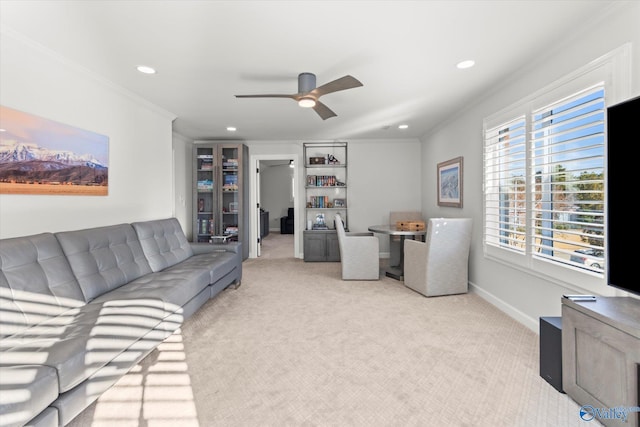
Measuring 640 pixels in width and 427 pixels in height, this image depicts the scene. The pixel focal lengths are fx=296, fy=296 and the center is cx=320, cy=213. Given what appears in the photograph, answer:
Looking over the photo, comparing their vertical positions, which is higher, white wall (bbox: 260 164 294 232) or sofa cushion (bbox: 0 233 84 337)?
white wall (bbox: 260 164 294 232)

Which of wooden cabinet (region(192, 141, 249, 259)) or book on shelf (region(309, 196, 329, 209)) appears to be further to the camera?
book on shelf (region(309, 196, 329, 209))

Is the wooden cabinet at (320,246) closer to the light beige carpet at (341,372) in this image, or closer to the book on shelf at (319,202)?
the book on shelf at (319,202)

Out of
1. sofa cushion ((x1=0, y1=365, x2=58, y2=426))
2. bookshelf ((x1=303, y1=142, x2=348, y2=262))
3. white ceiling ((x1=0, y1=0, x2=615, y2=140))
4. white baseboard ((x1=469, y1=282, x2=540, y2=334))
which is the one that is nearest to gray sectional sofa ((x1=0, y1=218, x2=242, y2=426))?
sofa cushion ((x1=0, y1=365, x2=58, y2=426))

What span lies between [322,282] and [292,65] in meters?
2.92

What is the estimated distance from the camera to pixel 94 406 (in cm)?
174

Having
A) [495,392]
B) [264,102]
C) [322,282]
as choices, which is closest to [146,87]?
[264,102]

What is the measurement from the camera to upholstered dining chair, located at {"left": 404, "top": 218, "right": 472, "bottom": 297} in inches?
142

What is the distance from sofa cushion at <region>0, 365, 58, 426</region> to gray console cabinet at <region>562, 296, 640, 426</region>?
8.54 feet

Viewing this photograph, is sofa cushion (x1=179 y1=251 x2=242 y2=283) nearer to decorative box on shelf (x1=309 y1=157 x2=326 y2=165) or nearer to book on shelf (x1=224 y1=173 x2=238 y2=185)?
book on shelf (x1=224 y1=173 x2=238 y2=185)

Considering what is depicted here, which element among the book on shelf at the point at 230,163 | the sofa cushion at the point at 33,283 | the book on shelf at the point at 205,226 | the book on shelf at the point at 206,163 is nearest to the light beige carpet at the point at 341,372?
the sofa cushion at the point at 33,283

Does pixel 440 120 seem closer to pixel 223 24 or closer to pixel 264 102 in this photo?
pixel 264 102

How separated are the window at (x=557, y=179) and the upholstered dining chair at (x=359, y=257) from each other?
163 cm

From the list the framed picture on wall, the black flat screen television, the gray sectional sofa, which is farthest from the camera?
the framed picture on wall

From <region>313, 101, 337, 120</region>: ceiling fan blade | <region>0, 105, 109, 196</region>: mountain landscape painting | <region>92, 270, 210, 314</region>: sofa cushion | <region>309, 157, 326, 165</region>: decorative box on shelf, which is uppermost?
<region>313, 101, 337, 120</region>: ceiling fan blade
